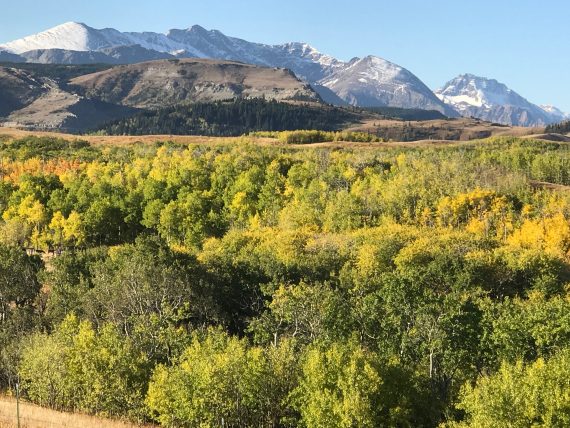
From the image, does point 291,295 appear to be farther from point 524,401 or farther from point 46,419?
point 524,401

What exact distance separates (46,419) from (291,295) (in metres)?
30.8

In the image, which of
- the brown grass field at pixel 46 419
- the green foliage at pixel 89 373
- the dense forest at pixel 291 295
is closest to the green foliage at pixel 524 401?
the dense forest at pixel 291 295

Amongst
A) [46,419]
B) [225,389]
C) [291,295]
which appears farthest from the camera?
[291,295]

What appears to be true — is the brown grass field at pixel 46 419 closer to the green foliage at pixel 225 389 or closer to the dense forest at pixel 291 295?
the dense forest at pixel 291 295

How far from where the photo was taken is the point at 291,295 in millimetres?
70375

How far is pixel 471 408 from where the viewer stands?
4306 centimetres

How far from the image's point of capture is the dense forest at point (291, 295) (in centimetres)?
4753

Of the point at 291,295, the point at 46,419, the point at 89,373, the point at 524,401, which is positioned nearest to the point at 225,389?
the point at 89,373

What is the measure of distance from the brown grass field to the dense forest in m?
2.54

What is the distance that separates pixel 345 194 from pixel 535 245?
43592mm

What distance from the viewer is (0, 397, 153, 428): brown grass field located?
43844 millimetres

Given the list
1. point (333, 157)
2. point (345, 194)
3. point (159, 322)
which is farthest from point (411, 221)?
point (159, 322)

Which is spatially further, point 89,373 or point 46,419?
point 89,373

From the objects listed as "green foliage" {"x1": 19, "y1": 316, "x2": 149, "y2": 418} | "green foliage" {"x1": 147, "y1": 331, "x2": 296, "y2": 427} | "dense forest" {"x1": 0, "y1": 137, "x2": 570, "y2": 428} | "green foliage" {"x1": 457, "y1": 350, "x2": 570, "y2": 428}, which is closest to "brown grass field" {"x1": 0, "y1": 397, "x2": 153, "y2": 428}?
"green foliage" {"x1": 19, "y1": 316, "x2": 149, "y2": 418}
